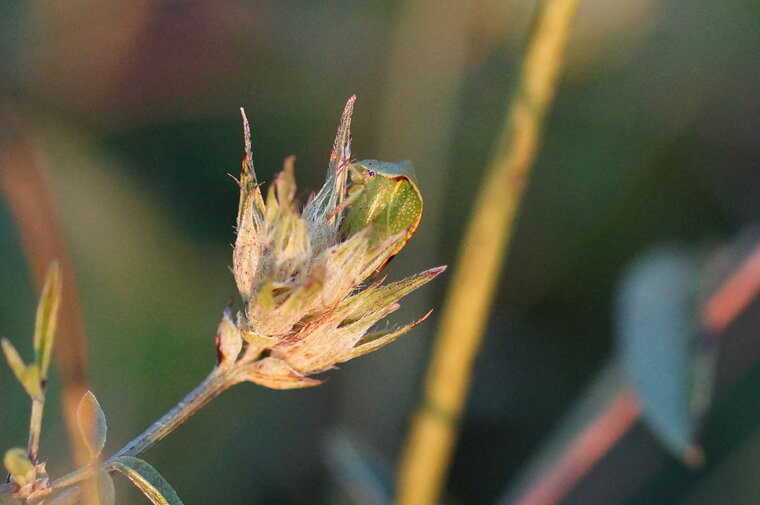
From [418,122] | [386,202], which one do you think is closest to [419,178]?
[418,122]

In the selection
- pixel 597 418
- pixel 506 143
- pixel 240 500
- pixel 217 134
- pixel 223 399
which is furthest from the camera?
pixel 217 134

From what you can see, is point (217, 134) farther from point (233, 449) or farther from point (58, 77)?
point (233, 449)

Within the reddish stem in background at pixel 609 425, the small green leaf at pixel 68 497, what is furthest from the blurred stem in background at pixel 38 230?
the reddish stem in background at pixel 609 425

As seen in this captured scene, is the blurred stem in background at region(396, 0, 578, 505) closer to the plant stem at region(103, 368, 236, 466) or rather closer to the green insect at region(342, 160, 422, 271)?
the green insect at region(342, 160, 422, 271)

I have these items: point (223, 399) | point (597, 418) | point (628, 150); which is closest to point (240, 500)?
point (223, 399)

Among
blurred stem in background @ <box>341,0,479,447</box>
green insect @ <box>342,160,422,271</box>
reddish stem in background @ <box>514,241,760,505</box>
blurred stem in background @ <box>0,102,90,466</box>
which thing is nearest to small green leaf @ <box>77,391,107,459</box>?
green insect @ <box>342,160,422,271</box>

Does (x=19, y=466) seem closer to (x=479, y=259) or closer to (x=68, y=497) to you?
(x=68, y=497)
